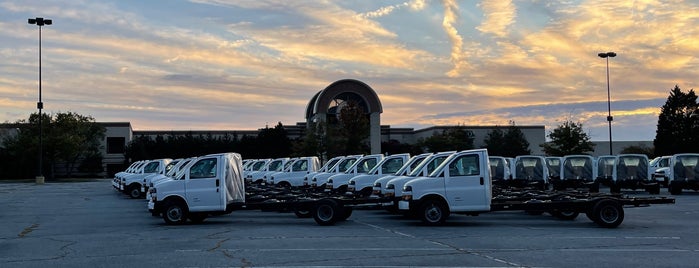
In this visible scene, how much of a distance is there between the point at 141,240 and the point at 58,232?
10.5 feet

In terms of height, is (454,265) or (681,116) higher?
(681,116)

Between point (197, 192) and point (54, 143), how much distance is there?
59.7 meters

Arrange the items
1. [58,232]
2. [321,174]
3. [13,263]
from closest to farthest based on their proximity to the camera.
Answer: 1. [13,263]
2. [58,232]
3. [321,174]

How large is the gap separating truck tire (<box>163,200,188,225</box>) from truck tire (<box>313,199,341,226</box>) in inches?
125

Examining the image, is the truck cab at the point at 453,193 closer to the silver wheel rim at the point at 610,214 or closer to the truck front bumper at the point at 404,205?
the truck front bumper at the point at 404,205

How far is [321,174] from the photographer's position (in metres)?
27.2

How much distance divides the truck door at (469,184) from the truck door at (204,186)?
541 cm

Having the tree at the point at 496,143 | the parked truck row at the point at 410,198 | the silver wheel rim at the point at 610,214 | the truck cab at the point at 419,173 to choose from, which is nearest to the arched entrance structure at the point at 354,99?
the tree at the point at 496,143

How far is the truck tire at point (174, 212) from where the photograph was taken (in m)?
17.5

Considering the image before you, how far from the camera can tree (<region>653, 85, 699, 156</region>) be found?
75.1 meters

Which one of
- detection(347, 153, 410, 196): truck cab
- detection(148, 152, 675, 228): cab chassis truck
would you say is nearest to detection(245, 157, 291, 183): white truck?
detection(347, 153, 410, 196): truck cab

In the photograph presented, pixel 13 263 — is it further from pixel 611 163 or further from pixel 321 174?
pixel 611 163

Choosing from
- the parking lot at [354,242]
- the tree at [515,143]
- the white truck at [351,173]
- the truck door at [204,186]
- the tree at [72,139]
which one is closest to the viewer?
the parking lot at [354,242]

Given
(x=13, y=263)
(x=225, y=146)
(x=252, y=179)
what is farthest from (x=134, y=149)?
(x=13, y=263)
